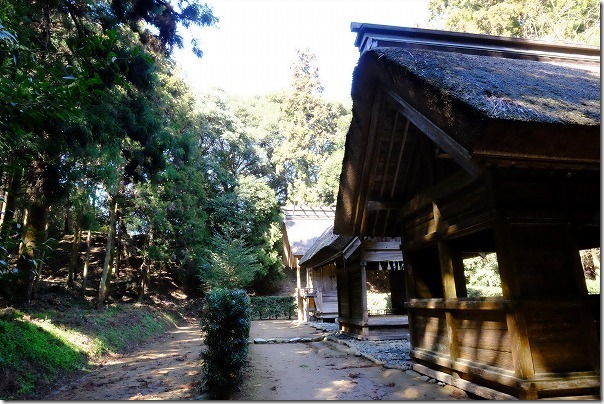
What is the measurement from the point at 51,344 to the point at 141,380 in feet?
7.14

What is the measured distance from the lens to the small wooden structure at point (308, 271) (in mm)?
16234

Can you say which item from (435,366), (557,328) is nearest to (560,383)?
(557,328)

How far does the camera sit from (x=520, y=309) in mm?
3545

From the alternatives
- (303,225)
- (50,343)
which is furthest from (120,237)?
(50,343)

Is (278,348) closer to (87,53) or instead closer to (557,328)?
(557,328)

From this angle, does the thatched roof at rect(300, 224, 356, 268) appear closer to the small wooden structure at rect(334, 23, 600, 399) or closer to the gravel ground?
the gravel ground

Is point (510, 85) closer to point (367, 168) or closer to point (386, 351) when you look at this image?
point (367, 168)

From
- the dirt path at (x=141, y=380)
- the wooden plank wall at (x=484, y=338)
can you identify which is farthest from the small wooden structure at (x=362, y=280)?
the wooden plank wall at (x=484, y=338)

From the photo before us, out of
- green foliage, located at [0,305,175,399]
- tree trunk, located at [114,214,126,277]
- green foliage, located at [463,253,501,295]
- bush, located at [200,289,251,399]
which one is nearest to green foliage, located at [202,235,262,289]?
tree trunk, located at [114,214,126,277]

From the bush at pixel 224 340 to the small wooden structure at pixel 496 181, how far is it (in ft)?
8.12

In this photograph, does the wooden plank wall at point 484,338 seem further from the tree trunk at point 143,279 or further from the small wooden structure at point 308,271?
the tree trunk at point 143,279

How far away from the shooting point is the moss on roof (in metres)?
2.73

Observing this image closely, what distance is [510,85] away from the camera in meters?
3.27

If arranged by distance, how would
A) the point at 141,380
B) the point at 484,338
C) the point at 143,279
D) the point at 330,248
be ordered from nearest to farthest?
1. the point at 484,338
2. the point at 141,380
3. the point at 330,248
4. the point at 143,279
